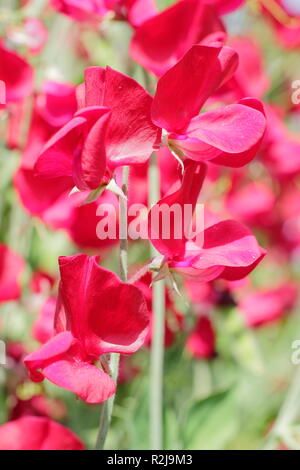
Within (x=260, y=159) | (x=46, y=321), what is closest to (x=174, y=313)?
(x=46, y=321)

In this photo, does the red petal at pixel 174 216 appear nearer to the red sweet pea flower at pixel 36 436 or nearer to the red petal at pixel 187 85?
the red petal at pixel 187 85

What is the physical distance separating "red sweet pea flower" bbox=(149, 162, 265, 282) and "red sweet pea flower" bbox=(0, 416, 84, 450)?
0.18 metres

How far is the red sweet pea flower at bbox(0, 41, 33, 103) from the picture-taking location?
33.5 inches

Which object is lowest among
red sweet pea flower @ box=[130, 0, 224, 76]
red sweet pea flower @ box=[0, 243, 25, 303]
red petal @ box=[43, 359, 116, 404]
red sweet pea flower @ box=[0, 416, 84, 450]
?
red sweet pea flower @ box=[0, 243, 25, 303]

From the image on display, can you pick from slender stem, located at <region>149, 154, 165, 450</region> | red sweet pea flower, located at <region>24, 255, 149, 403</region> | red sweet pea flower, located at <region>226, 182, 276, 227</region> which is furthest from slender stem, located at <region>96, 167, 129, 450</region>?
red sweet pea flower, located at <region>226, 182, 276, 227</region>

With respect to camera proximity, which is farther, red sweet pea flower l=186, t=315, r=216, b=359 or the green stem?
red sweet pea flower l=186, t=315, r=216, b=359

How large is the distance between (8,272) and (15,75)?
225 millimetres

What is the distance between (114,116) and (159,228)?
0.31 feet

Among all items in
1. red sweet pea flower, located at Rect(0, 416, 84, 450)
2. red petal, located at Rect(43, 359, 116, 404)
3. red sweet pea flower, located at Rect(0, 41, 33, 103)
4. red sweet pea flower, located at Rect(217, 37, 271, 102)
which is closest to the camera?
red petal, located at Rect(43, 359, 116, 404)

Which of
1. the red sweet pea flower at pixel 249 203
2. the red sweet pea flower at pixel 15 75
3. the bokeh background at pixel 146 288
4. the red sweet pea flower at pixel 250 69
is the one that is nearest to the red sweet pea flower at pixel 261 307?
the bokeh background at pixel 146 288

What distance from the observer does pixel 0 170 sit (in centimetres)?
107

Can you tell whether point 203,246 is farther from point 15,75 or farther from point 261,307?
point 261,307

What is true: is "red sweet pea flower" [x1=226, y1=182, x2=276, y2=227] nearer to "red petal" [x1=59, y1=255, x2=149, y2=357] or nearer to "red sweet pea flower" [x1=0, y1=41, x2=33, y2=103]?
"red sweet pea flower" [x1=0, y1=41, x2=33, y2=103]

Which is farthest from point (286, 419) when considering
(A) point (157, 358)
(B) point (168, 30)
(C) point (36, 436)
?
(B) point (168, 30)
